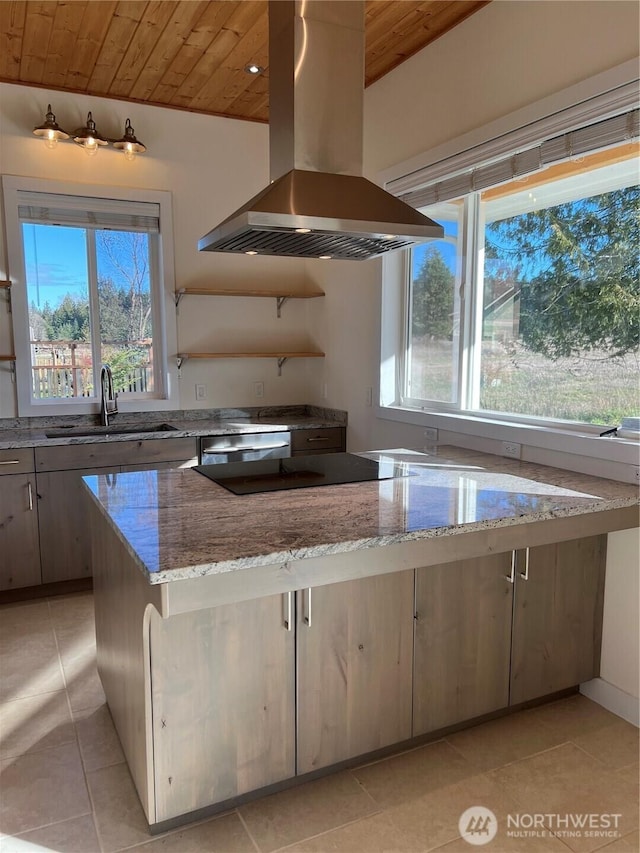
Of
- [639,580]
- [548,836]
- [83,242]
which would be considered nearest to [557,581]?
[639,580]

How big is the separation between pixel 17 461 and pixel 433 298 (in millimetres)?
2372

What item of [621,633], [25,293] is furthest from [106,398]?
[621,633]

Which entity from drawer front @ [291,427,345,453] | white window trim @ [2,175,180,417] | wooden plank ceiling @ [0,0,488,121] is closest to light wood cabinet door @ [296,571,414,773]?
drawer front @ [291,427,345,453]

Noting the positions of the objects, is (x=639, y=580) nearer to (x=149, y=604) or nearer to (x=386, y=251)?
(x=386, y=251)

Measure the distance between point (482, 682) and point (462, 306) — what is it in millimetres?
1777

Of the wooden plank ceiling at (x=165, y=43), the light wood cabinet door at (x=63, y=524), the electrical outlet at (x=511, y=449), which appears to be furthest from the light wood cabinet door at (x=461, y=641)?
the wooden plank ceiling at (x=165, y=43)

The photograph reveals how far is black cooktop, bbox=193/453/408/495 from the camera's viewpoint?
230cm

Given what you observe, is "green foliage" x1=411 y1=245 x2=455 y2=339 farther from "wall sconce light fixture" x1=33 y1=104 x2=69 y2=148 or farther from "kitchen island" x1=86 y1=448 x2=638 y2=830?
"wall sconce light fixture" x1=33 y1=104 x2=69 y2=148

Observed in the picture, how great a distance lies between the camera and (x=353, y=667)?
6.32 ft

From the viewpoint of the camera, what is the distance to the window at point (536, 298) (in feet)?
7.70

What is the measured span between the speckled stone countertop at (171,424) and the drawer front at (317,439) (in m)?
0.04

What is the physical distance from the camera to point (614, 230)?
2.35m

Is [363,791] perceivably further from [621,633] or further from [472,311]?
[472,311]

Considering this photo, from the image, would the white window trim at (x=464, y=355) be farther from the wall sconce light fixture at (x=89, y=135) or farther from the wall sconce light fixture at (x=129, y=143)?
the wall sconce light fixture at (x=89, y=135)
